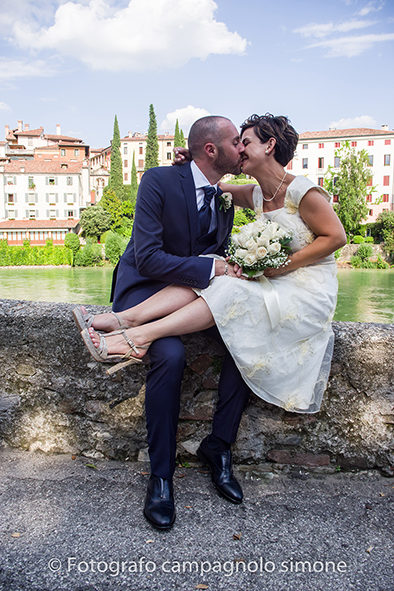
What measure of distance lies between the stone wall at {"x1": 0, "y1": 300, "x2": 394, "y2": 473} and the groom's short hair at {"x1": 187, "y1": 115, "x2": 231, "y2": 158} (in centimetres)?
110

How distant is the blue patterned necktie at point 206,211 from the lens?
9.38 feet

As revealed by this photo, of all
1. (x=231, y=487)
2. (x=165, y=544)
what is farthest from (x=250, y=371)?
(x=165, y=544)

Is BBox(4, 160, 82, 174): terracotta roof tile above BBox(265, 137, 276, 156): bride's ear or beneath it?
above

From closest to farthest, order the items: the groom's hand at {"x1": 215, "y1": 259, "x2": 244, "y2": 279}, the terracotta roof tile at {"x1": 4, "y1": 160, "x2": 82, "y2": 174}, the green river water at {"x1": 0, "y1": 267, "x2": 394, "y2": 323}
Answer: the groom's hand at {"x1": 215, "y1": 259, "x2": 244, "y2": 279} < the green river water at {"x1": 0, "y1": 267, "x2": 394, "y2": 323} < the terracotta roof tile at {"x1": 4, "y1": 160, "x2": 82, "y2": 174}

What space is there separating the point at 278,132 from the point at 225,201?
0.50 meters

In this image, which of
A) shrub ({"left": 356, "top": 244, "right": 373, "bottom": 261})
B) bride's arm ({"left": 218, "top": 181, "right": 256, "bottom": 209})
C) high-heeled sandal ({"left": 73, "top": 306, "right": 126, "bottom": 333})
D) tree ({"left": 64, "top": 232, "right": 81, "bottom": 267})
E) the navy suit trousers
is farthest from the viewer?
tree ({"left": 64, "top": 232, "right": 81, "bottom": 267})

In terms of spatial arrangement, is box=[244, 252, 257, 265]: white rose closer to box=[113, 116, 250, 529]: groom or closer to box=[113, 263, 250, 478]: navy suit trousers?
box=[113, 116, 250, 529]: groom

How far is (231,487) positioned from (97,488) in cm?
65

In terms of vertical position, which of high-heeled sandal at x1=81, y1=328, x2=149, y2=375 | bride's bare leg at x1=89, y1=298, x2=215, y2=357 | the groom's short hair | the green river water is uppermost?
the groom's short hair

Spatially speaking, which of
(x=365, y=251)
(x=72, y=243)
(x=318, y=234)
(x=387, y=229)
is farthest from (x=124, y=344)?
(x=72, y=243)

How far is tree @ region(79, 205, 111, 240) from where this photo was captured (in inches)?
2598

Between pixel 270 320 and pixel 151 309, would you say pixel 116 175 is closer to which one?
pixel 151 309

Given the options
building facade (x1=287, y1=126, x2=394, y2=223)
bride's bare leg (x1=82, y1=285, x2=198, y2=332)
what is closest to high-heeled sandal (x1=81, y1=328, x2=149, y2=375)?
bride's bare leg (x1=82, y1=285, x2=198, y2=332)

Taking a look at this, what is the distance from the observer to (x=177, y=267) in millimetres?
2588
